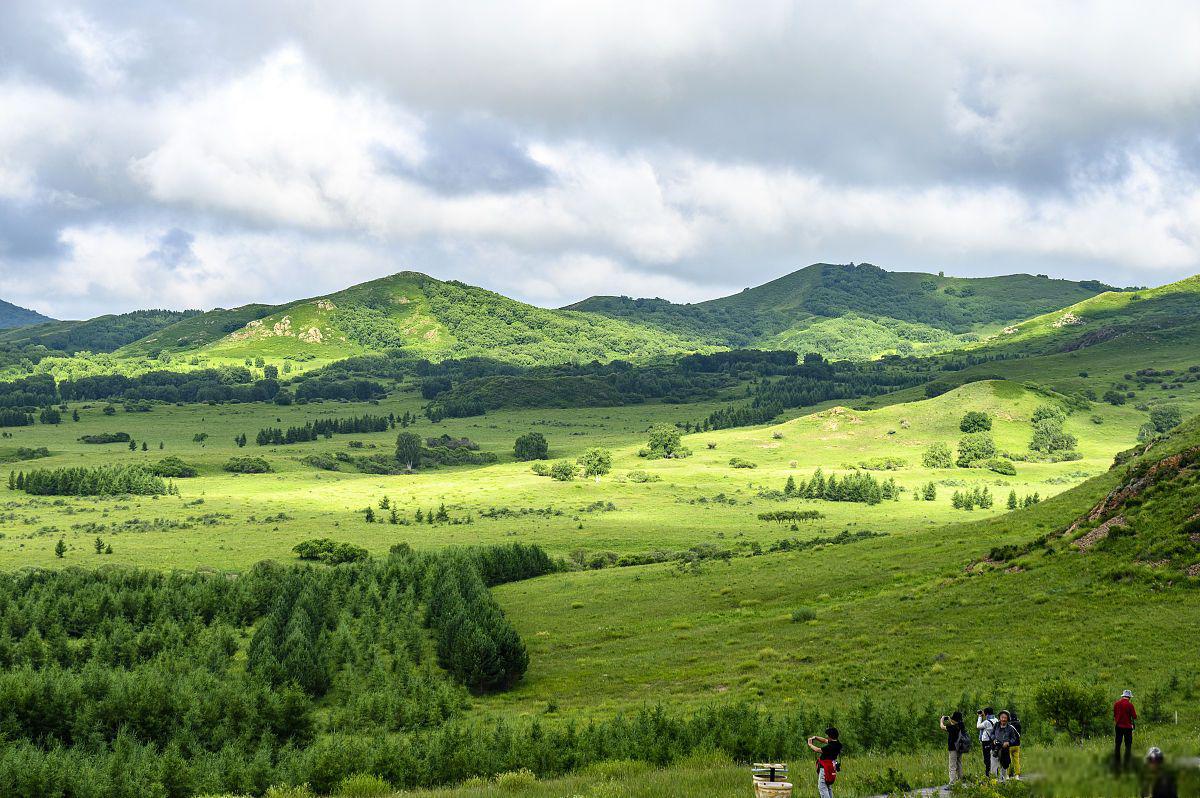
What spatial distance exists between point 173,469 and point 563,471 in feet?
280

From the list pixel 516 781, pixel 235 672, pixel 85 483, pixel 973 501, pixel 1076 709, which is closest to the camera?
pixel 516 781

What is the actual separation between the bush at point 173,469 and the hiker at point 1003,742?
195206mm

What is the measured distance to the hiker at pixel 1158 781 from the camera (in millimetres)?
7801

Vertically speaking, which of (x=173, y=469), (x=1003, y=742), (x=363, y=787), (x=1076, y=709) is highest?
(x=1003, y=742)

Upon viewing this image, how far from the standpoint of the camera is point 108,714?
43.6 metres

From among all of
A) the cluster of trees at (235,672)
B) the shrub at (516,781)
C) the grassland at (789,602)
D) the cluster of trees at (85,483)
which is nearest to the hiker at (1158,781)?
the grassland at (789,602)

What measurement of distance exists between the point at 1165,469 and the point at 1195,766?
204 feet

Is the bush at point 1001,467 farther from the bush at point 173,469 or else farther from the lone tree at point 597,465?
the bush at point 173,469

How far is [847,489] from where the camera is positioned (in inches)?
6339

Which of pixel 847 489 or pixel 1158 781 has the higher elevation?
pixel 1158 781

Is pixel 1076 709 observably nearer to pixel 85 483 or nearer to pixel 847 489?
pixel 847 489

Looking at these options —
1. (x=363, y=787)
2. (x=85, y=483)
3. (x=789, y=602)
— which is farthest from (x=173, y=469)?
(x=363, y=787)

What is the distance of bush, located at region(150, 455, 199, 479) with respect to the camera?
619 ft

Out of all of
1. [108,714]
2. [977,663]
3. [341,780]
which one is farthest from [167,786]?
[977,663]
